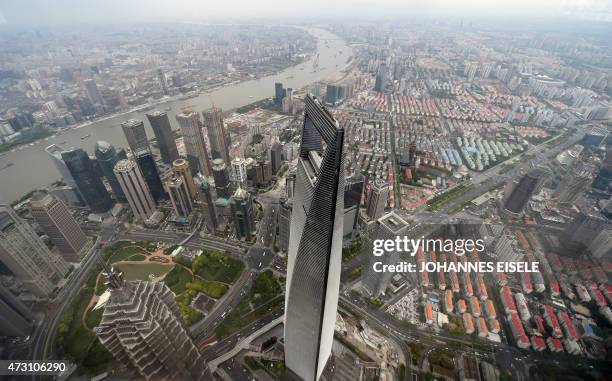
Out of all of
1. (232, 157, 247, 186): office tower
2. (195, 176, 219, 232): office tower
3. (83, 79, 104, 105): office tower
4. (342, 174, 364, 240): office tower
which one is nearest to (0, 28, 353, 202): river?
(83, 79, 104, 105): office tower

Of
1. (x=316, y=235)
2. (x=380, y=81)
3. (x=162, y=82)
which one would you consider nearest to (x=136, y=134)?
(x=316, y=235)

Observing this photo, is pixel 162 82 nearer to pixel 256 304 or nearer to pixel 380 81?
pixel 380 81

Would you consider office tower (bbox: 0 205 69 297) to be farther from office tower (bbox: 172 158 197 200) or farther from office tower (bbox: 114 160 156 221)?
office tower (bbox: 172 158 197 200)

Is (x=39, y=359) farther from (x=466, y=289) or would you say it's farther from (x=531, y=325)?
(x=531, y=325)

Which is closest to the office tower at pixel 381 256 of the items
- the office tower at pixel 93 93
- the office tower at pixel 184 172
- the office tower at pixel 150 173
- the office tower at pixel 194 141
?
the office tower at pixel 184 172

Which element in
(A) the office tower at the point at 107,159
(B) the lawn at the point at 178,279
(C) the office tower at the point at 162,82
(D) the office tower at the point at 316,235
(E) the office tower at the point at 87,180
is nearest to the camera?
(D) the office tower at the point at 316,235

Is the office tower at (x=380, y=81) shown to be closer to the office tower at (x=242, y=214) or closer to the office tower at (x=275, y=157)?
the office tower at (x=275, y=157)
